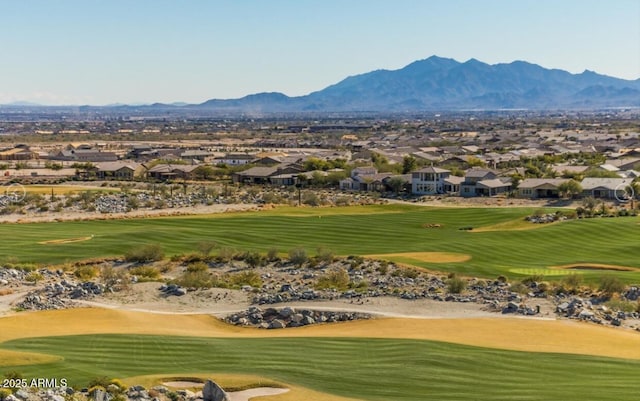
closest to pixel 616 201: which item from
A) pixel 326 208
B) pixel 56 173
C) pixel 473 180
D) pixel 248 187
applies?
pixel 473 180

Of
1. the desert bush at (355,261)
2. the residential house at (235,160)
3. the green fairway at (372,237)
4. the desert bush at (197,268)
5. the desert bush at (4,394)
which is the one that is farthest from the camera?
the residential house at (235,160)

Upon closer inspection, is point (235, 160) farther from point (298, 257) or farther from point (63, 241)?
point (298, 257)

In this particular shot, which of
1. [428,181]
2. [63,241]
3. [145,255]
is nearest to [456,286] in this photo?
[145,255]

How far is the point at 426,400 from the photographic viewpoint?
2494 centimetres

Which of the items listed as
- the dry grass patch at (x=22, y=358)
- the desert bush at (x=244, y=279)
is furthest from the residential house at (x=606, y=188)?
the dry grass patch at (x=22, y=358)

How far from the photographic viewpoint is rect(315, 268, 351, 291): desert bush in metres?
46.5

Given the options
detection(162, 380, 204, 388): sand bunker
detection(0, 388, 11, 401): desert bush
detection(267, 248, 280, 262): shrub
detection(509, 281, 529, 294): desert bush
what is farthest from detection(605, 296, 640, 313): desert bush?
detection(0, 388, 11, 401): desert bush

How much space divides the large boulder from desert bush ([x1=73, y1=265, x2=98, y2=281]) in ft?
84.7

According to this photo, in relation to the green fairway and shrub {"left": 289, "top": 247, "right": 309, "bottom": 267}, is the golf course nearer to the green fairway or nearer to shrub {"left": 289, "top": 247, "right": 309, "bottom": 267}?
the green fairway

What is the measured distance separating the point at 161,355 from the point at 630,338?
19.0 m

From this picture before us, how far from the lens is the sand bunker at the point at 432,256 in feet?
179

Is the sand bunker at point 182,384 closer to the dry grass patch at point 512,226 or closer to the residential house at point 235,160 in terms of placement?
the dry grass patch at point 512,226

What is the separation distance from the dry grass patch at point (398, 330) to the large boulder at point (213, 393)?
948 cm

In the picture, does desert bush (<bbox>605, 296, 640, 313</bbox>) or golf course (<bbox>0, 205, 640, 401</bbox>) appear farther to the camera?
desert bush (<bbox>605, 296, 640, 313</bbox>)
